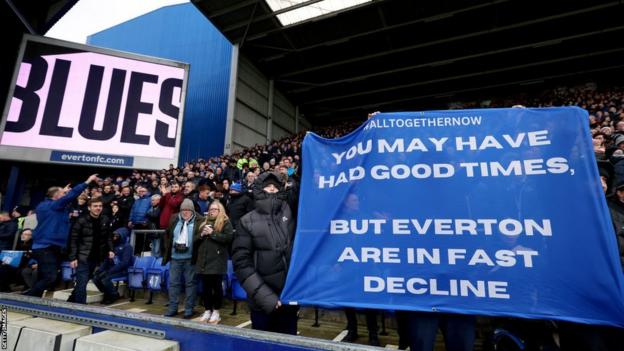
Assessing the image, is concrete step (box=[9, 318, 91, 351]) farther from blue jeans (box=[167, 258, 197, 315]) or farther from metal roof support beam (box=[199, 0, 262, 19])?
metal roof support beam (box=[199, 0, 262, 19])

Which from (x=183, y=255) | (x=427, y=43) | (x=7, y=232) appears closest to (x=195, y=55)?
(x=427, y=43)

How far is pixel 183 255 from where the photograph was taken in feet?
14.5

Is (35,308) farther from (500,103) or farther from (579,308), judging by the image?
(500,103)

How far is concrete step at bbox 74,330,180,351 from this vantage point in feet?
5.30

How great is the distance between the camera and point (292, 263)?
6.63 feet

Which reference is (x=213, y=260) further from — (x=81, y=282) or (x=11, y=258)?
(x=11, y=258)

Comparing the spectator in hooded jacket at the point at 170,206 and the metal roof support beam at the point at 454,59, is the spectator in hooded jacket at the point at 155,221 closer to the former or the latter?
the spectator in hooded jacket at the point at 170,206

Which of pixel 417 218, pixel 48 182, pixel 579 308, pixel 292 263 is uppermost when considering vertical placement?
pixel 48 182

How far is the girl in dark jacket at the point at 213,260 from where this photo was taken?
407cm

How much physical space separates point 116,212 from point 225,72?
13159 mm

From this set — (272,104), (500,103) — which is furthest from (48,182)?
(500,103)

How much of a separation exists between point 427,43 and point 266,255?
16458 mm

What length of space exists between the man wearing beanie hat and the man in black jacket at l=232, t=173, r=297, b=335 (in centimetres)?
232

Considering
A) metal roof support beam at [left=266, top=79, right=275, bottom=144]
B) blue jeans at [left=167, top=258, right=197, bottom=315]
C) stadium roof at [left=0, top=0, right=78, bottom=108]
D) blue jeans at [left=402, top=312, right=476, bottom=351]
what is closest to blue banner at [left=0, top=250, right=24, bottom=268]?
blue jeans at [left=167, top=258, right=197, bottom=315]
